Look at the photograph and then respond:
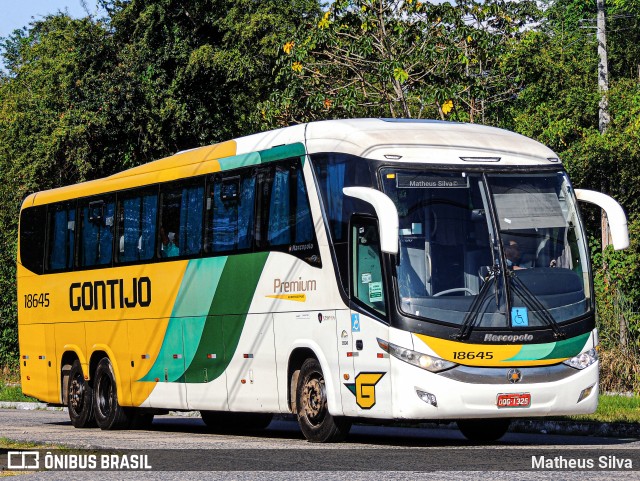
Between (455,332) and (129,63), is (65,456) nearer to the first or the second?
(455,332)

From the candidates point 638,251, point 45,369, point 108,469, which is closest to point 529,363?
point 108,469

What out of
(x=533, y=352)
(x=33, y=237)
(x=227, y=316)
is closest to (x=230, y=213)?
(x=227, y=316)

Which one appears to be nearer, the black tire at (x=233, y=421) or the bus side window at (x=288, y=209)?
the bus side window at (x=288, y=209)

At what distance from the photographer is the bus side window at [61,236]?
22688 mm

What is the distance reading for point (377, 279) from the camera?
14.8 meters

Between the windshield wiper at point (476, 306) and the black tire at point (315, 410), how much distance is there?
6.76ft

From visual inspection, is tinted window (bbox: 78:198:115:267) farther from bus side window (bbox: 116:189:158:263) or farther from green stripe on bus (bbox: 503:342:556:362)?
green stripe on bus (bbox: 503:342:556:362)

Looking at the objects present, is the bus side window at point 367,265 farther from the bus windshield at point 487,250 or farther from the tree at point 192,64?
the tree at point 192,64

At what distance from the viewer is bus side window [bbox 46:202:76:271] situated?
893 inches

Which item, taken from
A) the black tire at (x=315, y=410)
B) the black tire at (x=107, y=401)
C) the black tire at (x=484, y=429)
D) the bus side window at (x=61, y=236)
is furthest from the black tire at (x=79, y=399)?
the black tire at (x=484, y=429)

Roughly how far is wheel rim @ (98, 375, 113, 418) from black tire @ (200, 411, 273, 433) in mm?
1594

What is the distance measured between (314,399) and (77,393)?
7.66 metres

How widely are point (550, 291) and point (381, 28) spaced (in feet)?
44.7

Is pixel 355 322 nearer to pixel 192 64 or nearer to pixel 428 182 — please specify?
pixel 428 182
